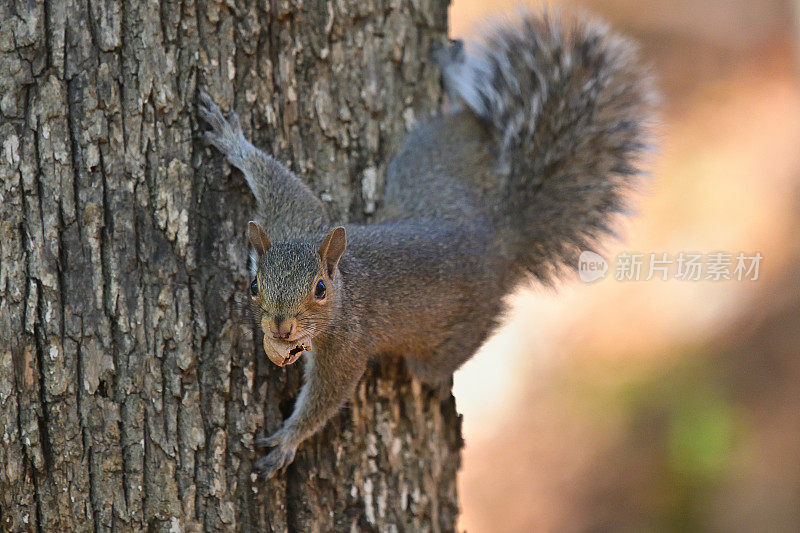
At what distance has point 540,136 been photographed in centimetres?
277

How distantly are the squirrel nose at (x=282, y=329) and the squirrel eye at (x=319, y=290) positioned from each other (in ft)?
0.48

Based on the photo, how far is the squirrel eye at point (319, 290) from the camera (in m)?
1.97

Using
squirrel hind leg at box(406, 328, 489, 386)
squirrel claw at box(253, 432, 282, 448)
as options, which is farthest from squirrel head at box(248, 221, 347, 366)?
squirrel hind leg at box(406, 328, 489, 386)

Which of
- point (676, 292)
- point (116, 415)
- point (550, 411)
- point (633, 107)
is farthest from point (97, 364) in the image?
point (676, 292)

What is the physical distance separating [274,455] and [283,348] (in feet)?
1.28

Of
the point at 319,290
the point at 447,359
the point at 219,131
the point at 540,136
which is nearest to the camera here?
the point at 319,290

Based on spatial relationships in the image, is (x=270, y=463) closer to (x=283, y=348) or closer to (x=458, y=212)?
(x=283, y=348)

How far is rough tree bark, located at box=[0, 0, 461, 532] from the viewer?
1959mm

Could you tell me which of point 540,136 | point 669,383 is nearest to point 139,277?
point 540,136

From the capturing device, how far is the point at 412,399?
8.13ft

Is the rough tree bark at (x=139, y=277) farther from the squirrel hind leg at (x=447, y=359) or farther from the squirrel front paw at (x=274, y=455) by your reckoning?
the squirrel hind leg at (x=447, y=359)

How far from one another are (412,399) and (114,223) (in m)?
1.02

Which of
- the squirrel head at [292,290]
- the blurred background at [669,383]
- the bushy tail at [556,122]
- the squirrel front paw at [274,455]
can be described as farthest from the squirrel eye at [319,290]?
the blurred background at [669,383]

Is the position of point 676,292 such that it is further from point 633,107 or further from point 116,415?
point 116,415
